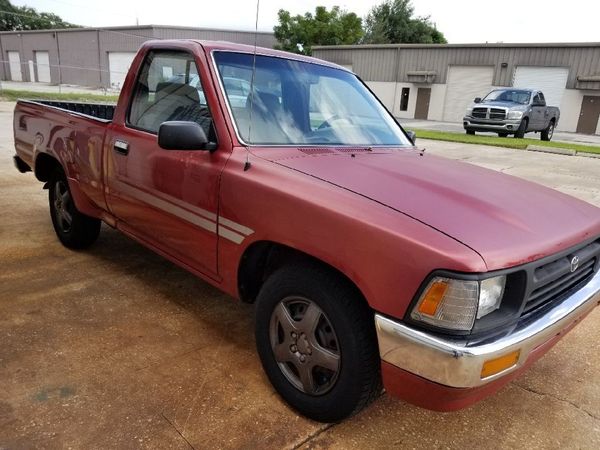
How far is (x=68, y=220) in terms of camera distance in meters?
4.33

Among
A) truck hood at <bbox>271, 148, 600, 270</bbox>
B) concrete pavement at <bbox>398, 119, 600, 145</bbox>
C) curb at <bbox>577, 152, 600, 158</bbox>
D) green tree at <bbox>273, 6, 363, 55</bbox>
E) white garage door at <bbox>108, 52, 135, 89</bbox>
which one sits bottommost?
concrete pavement at <bbox>398, 119, 600, 145</bbox>

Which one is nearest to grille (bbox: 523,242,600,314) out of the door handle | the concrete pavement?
the door handle

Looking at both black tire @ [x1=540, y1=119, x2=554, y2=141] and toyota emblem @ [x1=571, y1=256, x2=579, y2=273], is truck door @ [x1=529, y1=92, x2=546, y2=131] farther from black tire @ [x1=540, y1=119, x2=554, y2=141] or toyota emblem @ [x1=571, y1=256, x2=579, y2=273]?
toyota emblem @ [x1=571, y1=256, x2=579, y2=273]

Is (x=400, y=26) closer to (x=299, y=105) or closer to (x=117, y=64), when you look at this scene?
(x=117, y=64)

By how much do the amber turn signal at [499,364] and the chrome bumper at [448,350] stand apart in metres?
0.02

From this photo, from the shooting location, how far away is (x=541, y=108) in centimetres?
1828

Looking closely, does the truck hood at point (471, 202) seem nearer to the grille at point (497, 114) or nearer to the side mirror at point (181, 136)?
the side mirror at point (181, 136)

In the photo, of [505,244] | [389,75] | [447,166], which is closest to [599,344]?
[447,166]

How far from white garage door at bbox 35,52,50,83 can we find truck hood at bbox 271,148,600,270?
174ft

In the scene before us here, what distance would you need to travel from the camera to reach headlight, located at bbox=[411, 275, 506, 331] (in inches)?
68.6

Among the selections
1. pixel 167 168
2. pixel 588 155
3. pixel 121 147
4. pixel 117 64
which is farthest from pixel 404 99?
pixel 167 168

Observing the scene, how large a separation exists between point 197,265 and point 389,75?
34.4m

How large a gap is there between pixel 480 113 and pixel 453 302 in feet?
59.6

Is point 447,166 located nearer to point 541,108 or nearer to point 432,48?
point 541,108
